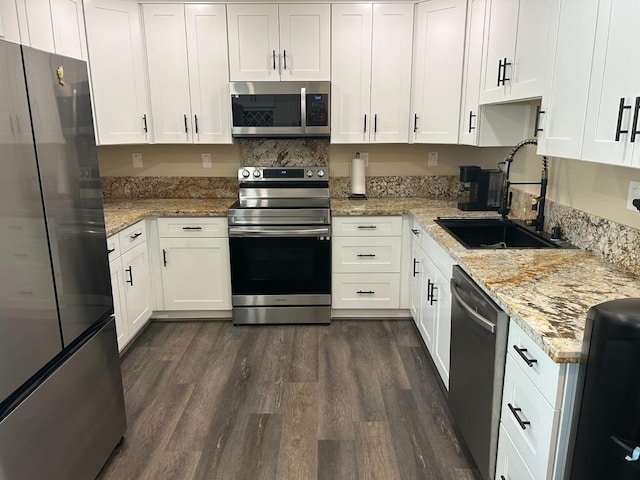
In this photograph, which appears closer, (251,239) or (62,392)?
(62,392)

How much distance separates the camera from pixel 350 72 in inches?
134

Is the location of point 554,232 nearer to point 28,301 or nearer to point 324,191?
point 324,191

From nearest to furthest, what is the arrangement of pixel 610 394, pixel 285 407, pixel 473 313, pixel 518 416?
pixel 610 394
pixel 518 416
pixel 473 313
pixel 285 407

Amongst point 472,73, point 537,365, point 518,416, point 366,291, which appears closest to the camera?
point 537,365

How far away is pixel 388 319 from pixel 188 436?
72.2 inches

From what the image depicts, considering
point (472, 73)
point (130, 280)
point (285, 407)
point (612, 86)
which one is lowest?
point (285, 407)

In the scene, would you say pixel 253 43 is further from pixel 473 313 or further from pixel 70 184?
pixel 473 313

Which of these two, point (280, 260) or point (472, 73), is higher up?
point (472, 73)

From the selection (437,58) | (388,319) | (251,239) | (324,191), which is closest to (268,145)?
(324,191)

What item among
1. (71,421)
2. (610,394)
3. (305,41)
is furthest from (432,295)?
(305,41)

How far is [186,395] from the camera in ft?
8.57

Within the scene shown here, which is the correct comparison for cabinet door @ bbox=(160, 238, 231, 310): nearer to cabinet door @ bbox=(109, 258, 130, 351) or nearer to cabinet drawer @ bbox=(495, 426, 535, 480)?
cabinet door @ bbox=(109, 258, 130, 351)

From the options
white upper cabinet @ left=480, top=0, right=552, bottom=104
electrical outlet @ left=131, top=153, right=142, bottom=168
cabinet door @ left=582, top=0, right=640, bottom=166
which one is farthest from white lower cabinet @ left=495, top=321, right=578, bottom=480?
electrical outlet @ left=131, top=153, right=142, bottom=168

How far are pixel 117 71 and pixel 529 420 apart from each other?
10.7 ft
